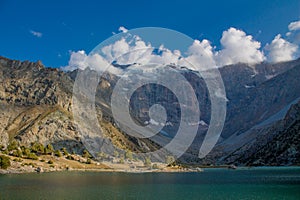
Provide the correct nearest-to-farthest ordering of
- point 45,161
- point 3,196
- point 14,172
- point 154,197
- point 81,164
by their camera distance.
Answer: point 3,196 < point 154,197 < point 14,172 < point 45,161 < point 81,164

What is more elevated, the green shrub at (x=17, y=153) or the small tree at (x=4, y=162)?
the green shrub at (x=17, y=153)

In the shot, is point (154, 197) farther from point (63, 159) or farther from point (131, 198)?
point (63, 159)

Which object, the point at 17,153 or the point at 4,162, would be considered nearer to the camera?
the point at 4,162

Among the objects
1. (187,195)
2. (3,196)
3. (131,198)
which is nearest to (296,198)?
(187,195)

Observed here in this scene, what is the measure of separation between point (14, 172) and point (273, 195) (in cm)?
11076

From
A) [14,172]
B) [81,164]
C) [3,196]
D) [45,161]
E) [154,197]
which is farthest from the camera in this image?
[81,164]

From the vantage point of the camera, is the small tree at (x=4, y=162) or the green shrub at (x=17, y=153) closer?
the small tree at (x=4, y=162)

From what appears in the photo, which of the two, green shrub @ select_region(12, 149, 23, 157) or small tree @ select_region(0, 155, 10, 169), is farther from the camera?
green shrub @ select_region(12, 149, 23, 157)

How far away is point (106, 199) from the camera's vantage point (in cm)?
6481

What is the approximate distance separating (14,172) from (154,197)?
9314cm

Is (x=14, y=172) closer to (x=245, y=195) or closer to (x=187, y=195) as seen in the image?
(x=187, y=195)

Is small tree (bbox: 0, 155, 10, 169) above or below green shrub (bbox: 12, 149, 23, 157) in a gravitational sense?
below

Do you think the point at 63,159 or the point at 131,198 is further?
the point at 63,159

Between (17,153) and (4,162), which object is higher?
(17,153)
